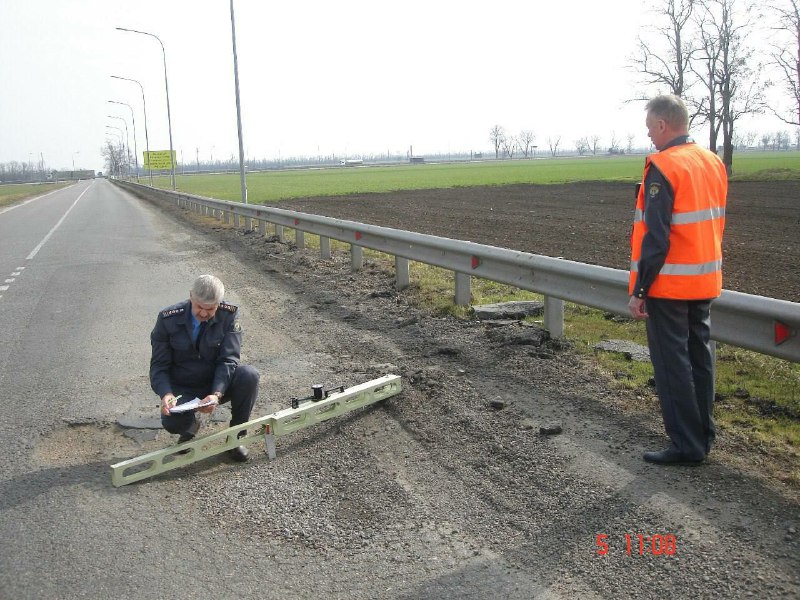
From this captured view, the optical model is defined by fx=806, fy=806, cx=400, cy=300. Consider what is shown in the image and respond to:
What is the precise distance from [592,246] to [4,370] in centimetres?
1023

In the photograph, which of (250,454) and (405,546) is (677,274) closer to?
(405,546)

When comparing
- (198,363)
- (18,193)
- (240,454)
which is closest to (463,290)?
(198,363)

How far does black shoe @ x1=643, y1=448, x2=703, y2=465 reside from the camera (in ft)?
13.5

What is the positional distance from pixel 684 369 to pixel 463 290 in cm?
460

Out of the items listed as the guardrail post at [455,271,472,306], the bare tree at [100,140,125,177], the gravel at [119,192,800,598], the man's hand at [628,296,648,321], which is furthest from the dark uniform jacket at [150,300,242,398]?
the bare tree at [100,140,125,177]

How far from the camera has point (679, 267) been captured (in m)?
4.05

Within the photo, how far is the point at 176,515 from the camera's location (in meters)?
3.97

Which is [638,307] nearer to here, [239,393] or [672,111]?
[672,111]

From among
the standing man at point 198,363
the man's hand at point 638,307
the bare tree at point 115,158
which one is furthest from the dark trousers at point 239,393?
the bare tree at point 115,158

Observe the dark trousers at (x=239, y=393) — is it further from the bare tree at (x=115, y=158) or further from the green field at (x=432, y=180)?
the bare tree at (x=115, y=158)

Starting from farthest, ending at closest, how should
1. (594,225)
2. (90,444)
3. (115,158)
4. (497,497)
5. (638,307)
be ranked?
(115,158), (594,225), (90,444), (638,307), (497,497)
